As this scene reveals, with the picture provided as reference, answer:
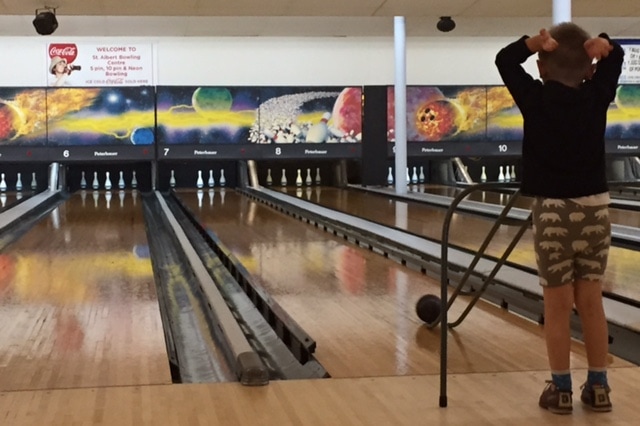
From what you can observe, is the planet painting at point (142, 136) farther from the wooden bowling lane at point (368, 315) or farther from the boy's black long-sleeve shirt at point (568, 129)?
the boy's black long-sleeve shirt at point (568, 129)

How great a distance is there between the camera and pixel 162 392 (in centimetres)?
257

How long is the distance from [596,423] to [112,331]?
192 centimetres

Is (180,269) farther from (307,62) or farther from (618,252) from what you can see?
(307,62)

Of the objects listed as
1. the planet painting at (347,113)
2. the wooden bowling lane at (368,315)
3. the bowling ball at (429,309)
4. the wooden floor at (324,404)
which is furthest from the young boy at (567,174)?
the planet painting at (347,113)

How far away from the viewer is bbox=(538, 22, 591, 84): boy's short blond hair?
2193 mm

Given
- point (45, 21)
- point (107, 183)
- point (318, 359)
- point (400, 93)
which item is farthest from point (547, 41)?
point (107, 183)

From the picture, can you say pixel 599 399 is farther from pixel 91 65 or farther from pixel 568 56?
pixel 91 65

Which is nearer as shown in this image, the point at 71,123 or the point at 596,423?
the point at 596,423

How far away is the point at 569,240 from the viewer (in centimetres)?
224

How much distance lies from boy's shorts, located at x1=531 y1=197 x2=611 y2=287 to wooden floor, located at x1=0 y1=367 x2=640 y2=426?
1.21ft

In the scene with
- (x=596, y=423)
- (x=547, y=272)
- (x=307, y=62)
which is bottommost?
(x=596, y=423)

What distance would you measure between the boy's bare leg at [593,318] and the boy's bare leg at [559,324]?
1.2 inches

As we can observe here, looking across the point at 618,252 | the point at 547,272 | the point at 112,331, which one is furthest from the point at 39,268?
the point at 547,272

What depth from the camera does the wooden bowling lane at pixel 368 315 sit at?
2986mm
